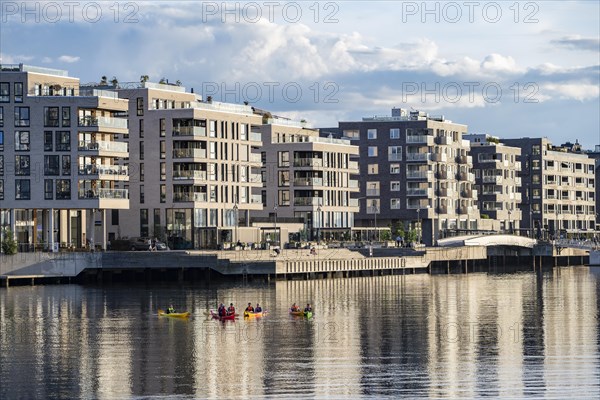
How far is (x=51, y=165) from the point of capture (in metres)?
148

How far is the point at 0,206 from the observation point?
147 metres

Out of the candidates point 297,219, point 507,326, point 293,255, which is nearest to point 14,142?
point 293,255

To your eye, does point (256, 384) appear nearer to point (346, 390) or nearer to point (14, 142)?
point (346, 390)

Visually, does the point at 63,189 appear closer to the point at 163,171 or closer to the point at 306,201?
the point at 163,171

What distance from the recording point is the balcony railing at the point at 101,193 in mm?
148375

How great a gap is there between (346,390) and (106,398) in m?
10.9

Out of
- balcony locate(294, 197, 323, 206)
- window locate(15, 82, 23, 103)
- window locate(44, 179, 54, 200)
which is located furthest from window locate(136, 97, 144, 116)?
balcony locate(294, 197, 323, 206)

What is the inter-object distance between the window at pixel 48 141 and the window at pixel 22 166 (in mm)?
2428

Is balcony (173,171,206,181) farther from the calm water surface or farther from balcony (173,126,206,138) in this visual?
the calm water surface

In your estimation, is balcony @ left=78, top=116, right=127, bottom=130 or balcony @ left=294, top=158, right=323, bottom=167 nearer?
balcony @ left=78, top=116, right=127, bottom=130

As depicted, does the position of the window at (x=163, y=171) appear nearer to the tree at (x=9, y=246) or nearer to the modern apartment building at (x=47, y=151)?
the modern apartment building at (x=47, y=151)

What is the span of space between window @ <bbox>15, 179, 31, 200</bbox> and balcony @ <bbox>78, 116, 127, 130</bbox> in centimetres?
865

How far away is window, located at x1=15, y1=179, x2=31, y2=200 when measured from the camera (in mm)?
146625

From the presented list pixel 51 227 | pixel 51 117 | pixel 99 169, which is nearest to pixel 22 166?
pixel 51 117
